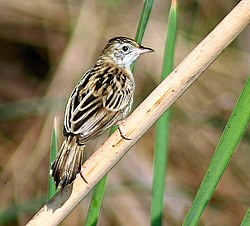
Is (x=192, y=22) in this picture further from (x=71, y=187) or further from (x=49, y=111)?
(x=71, y=187)

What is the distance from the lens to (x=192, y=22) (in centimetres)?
382

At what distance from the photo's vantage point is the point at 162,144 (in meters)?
1.83

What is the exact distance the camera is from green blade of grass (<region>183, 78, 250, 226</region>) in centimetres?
165

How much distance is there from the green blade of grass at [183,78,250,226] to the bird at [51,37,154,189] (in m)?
0.20

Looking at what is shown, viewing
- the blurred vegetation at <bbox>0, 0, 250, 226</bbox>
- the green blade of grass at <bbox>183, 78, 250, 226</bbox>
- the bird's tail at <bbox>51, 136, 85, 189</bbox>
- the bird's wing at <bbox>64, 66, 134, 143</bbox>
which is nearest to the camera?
the green blade of grass at <bbox>183, 78, 250, 226</bbox>

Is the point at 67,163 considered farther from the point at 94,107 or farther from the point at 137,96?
the point at 137,96

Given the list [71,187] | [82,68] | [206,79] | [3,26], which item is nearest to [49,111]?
[82,68]

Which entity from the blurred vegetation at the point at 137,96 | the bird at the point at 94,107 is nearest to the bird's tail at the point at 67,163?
the bird at the point at 94,107

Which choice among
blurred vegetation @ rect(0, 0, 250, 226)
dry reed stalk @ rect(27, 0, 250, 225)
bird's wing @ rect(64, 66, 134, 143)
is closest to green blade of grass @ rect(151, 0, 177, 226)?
dry reed stalk @ rect(27, 0, 250, 225)

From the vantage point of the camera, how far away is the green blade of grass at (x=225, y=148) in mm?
1646

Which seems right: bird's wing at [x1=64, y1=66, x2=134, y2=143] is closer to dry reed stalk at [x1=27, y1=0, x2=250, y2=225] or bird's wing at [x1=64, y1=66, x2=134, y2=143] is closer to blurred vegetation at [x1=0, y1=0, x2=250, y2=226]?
dry reed stalk at [x1=27, y1=0, x2=250, y2=225]

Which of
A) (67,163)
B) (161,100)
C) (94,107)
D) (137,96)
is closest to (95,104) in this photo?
(94,107)

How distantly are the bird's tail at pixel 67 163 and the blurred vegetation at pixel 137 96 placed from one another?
1.64m

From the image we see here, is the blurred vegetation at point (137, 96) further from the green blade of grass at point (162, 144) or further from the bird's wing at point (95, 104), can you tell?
the green blade of grass at point (162, 144)
